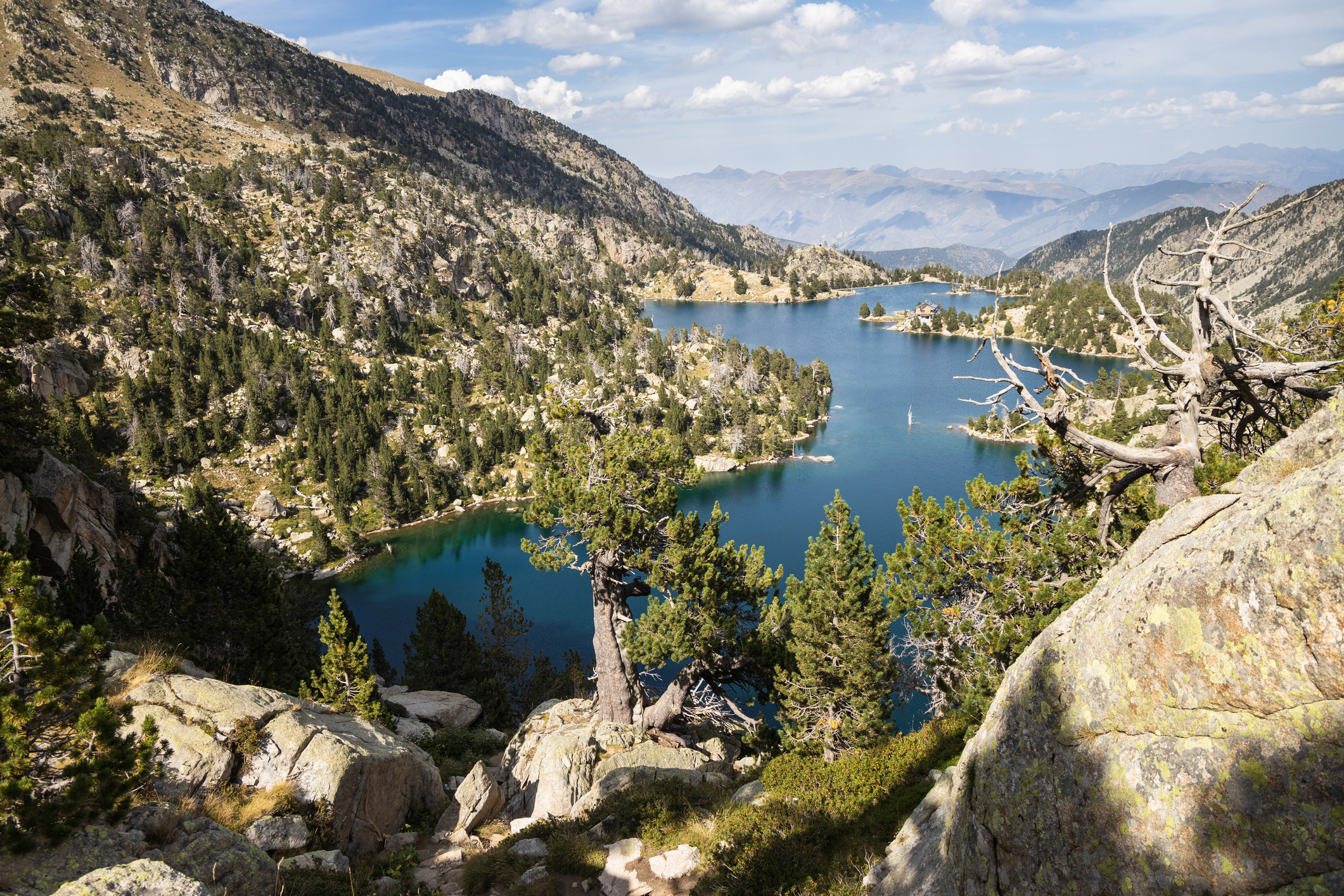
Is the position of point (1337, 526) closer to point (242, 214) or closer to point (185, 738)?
point (185, 738)

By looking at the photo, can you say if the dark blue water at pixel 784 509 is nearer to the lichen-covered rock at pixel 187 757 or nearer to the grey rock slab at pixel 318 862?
the grey rock slab at pixel 318 862

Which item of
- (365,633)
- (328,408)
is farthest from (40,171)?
(365,633)

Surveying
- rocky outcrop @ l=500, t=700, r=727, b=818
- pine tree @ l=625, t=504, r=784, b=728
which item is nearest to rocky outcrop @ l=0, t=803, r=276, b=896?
rocky outcrop @ l=500, t=700, r=727, b=818

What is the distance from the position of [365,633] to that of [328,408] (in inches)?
1969

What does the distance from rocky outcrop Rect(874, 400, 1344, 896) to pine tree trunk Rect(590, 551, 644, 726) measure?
57.1ft

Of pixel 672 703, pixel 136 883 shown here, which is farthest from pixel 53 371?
pixel 136 883

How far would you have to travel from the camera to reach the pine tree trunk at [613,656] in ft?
75.3

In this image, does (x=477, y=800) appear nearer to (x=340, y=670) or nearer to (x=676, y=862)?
(x=676, y=862)

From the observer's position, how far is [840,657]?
19812 mm

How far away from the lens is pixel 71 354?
8531 centimetres

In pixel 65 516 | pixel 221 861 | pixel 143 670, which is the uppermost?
pixel 143 670

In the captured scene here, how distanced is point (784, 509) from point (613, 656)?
66318 mm

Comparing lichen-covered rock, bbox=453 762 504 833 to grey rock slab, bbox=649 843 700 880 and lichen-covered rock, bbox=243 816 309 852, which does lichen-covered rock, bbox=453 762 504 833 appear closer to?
lichen-covered rock, bbox=243 816 309 852

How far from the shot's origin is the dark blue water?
66.2 metres
